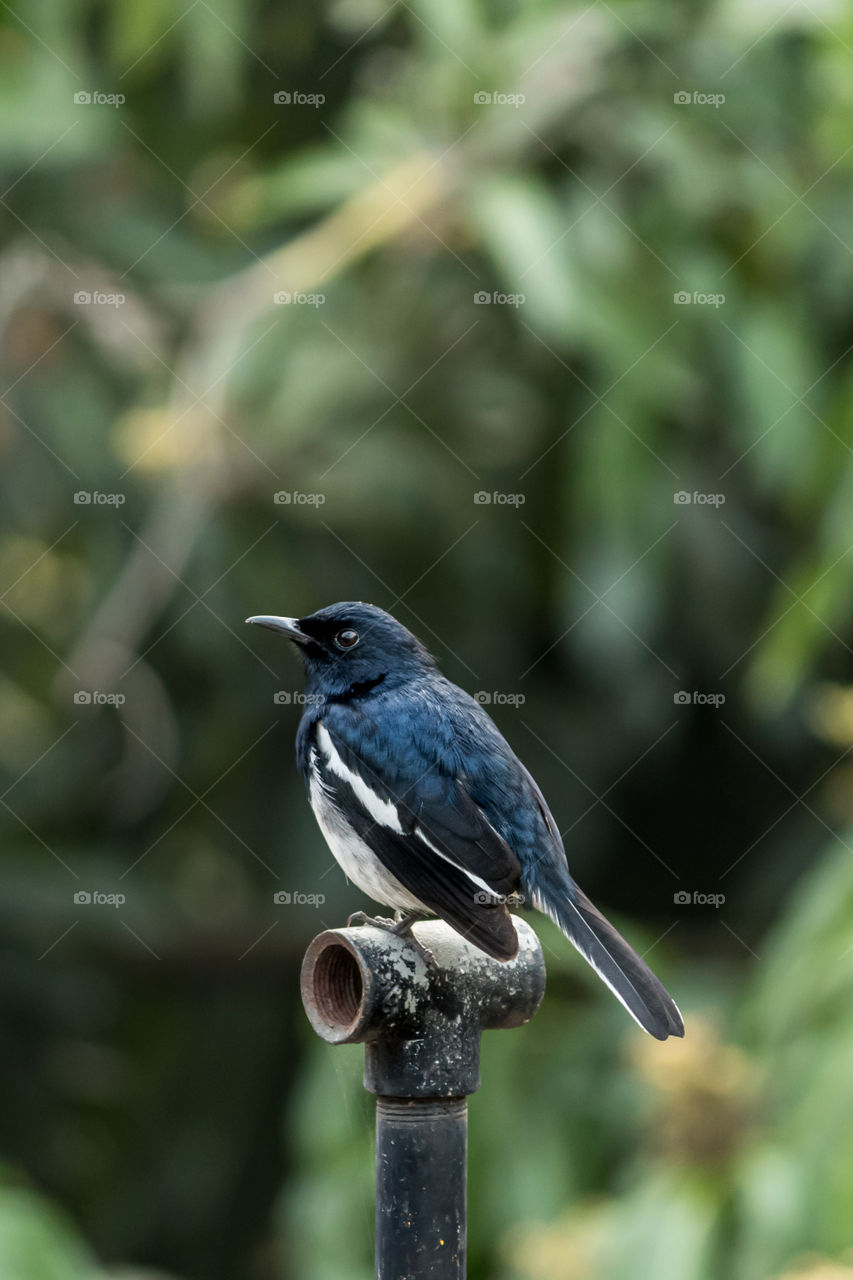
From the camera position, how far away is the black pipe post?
2324mm

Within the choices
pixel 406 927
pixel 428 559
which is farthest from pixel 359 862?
pixel 428 559

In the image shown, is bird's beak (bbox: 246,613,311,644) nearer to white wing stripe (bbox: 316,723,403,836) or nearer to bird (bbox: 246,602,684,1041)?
bird (bbox: 246,602,684,1041)

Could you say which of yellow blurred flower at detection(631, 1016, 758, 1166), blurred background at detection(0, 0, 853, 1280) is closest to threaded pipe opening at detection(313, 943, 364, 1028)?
blurred background at detection(0, 0, 853, 1280)

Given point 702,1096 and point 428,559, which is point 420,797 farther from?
point 428,559

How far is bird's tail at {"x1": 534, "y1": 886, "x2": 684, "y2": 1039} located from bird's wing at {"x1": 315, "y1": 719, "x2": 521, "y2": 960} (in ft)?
0.49

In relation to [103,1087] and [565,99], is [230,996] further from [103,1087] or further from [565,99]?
[565,99]

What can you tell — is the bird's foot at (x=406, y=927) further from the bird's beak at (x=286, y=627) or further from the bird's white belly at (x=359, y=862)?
the bird's beak at (x=286, y=627)

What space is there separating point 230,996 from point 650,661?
241cm

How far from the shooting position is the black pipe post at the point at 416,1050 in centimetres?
232

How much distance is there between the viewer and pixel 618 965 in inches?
111

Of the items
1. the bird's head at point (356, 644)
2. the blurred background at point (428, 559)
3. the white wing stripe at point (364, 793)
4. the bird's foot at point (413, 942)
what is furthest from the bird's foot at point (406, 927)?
the blurred background at point (428, 559)

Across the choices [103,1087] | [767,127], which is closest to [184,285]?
[767,127]

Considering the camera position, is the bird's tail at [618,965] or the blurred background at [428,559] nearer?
the bird's tail at [618,965]

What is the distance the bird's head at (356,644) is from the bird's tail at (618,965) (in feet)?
1.75
